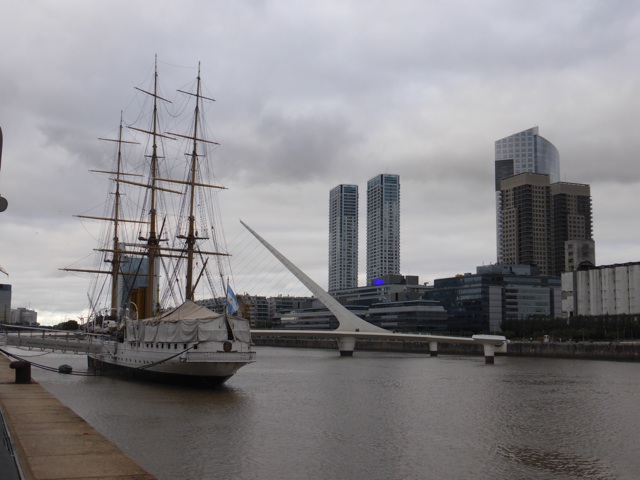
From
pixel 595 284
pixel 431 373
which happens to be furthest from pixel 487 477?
pixel 595 284

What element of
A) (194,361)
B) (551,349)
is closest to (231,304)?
(194,361)

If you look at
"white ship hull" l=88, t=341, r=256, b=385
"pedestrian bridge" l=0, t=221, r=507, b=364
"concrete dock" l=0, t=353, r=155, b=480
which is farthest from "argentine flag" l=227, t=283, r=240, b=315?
"pedestrian bridge" l=0, t=221, r=507, b=364

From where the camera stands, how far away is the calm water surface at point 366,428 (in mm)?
23750

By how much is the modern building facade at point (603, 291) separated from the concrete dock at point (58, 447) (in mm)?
161022

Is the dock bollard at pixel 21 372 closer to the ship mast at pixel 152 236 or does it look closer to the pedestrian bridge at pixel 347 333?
the ship mast at pixel 152 236

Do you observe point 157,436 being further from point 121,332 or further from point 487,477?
point 121,332

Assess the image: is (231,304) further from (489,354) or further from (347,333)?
(347,333)

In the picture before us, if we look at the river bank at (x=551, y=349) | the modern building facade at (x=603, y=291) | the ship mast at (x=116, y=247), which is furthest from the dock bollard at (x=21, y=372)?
the modern building facade at (x=603, y=291)

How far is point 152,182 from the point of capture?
77.1m

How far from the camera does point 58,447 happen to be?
16.0m

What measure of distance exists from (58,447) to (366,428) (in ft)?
64.5

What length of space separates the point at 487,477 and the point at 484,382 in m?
42.8

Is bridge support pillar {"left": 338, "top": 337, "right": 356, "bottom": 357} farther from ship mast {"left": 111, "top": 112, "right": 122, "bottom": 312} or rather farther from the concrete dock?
the concrete dock

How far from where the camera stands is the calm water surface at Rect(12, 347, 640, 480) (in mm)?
23750
